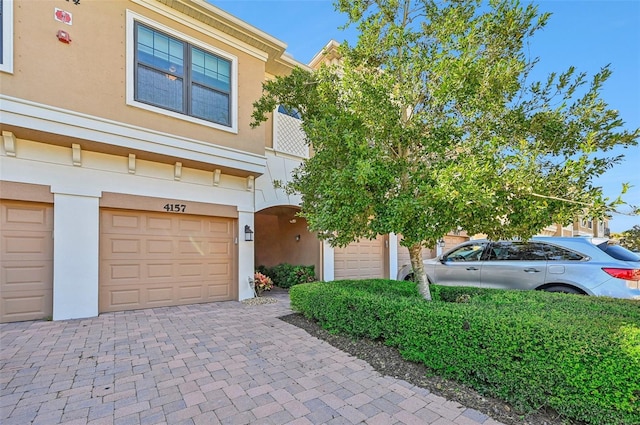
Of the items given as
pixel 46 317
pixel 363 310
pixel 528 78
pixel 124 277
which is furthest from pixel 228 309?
pixel 528 78

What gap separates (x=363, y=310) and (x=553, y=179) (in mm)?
2729

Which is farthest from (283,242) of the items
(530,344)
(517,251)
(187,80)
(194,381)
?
(530,344)

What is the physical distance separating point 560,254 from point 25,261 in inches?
360

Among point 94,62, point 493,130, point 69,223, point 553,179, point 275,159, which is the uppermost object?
point 94,62

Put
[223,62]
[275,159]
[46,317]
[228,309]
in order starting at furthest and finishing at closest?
[275,159], [223,62], [228,309], [46,317]

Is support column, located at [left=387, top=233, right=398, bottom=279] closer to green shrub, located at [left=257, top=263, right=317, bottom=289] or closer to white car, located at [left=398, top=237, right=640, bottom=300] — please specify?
green shrub, located at [left=257, top=263, right=317, bottom=289]

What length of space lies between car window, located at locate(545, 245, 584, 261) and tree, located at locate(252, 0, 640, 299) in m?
2.04

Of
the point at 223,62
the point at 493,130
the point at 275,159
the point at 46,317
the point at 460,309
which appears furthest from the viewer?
the point at 275,159

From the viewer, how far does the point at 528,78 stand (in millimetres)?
4008

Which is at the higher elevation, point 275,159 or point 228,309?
point 275,159

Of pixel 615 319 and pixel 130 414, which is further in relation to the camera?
pixel 615 319

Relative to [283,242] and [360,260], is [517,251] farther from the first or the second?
[283,242]

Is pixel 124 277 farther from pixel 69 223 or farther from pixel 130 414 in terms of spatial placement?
pixel 130 414

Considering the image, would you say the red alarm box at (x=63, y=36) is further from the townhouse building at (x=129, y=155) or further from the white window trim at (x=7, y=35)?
the white window trim at (x=7, y=35)
